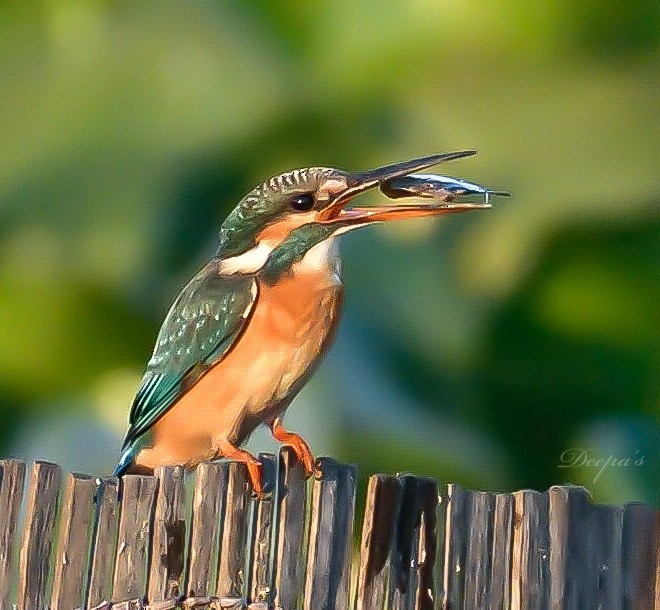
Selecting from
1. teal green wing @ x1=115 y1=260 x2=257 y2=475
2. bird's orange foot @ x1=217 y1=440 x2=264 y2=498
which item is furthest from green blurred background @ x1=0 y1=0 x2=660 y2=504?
bird's orange foot @ x1=217 y1=440 x2=264 y2=498

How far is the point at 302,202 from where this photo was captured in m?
1.18

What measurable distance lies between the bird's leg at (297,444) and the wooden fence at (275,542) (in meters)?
0.02

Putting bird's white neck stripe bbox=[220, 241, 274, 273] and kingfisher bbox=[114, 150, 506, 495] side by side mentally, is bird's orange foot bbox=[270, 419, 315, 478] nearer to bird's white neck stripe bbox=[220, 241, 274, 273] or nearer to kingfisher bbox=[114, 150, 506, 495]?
kingfisher bbox=[114, 150, 506, 495]

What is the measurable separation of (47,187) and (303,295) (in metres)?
0.90

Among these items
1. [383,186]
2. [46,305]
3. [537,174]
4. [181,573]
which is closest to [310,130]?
[537,174]

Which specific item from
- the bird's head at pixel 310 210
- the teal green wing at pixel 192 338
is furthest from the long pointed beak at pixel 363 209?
the teal green wing at pixel 192 338

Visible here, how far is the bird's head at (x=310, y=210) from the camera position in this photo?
46.3 inches

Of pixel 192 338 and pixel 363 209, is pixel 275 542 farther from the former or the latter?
pixel 363 209

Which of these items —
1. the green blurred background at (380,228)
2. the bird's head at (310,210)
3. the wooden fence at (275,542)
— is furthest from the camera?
the green blurred background at (380,228)

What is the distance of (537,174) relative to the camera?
1.88m

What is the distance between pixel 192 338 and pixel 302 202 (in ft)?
0.65

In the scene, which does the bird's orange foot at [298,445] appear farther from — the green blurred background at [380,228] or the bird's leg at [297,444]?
the green blurred background at [380,228]

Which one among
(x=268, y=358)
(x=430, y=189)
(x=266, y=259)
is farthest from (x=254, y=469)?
(x=430, y=189)

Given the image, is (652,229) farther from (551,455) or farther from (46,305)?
(46,305)
